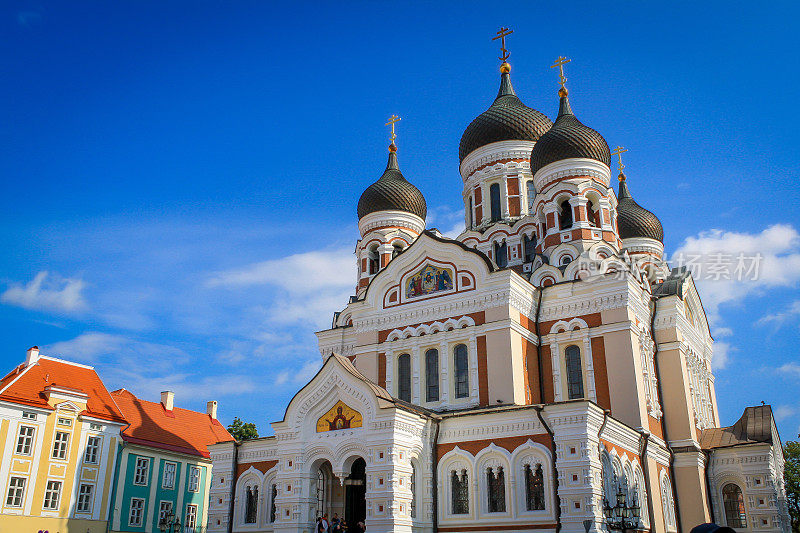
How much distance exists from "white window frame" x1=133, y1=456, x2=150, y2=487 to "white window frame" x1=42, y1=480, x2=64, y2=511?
329cm

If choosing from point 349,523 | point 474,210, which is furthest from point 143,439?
point 474,210

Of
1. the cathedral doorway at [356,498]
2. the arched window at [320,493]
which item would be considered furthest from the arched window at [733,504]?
the arched window at [320,493]

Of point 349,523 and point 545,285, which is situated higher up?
point 545,285

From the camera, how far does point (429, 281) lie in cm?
2119

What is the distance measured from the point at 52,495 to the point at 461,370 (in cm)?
1382

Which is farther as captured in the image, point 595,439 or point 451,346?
point 451,346

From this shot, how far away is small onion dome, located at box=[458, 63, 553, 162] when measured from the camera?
88.6 ft

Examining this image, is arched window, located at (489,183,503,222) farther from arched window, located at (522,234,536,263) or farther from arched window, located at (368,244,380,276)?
arched window, located at (368,244,380,276)

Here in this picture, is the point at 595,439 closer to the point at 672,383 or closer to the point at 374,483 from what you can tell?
the point at 374,483

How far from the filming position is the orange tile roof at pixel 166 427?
88.5 ft

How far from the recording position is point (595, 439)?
51.5ft

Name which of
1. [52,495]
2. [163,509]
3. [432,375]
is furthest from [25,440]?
[432,375]

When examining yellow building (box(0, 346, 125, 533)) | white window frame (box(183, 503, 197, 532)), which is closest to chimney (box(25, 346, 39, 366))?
yellow building (box(0, 346, 125, 533))

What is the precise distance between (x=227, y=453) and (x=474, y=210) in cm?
1299
